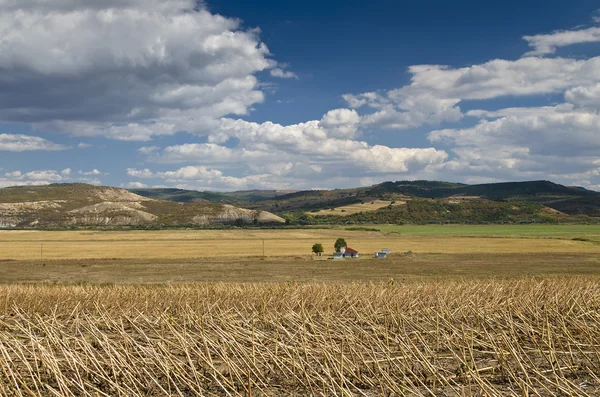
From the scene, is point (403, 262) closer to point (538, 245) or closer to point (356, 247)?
point (356, 247)

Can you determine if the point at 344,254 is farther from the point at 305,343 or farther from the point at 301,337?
the point at 305,343

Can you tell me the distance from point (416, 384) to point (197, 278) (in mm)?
37630

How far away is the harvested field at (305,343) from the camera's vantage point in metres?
10.5

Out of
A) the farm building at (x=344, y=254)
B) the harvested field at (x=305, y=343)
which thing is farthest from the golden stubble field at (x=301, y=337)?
the farm building at (x=344, y=254)

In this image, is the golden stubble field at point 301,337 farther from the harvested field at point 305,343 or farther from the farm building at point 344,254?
the farm building at point 344,254

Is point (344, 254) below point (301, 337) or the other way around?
below

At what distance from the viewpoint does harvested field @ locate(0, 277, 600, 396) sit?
10477 millimetres

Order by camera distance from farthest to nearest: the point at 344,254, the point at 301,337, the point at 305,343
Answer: the point at 344,254, the point at 301,337, the point at 305,343

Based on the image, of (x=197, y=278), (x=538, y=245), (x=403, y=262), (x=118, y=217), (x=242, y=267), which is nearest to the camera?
(x=197, y=278)

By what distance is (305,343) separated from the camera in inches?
436

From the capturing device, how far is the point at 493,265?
188 feet

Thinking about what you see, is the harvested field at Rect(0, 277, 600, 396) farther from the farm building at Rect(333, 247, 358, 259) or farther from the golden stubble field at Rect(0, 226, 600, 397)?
the farm building at Rect(333, 247, 358, 259)

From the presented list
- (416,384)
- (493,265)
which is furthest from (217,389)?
(493,265)

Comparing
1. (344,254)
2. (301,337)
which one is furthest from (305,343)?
(344,254)
